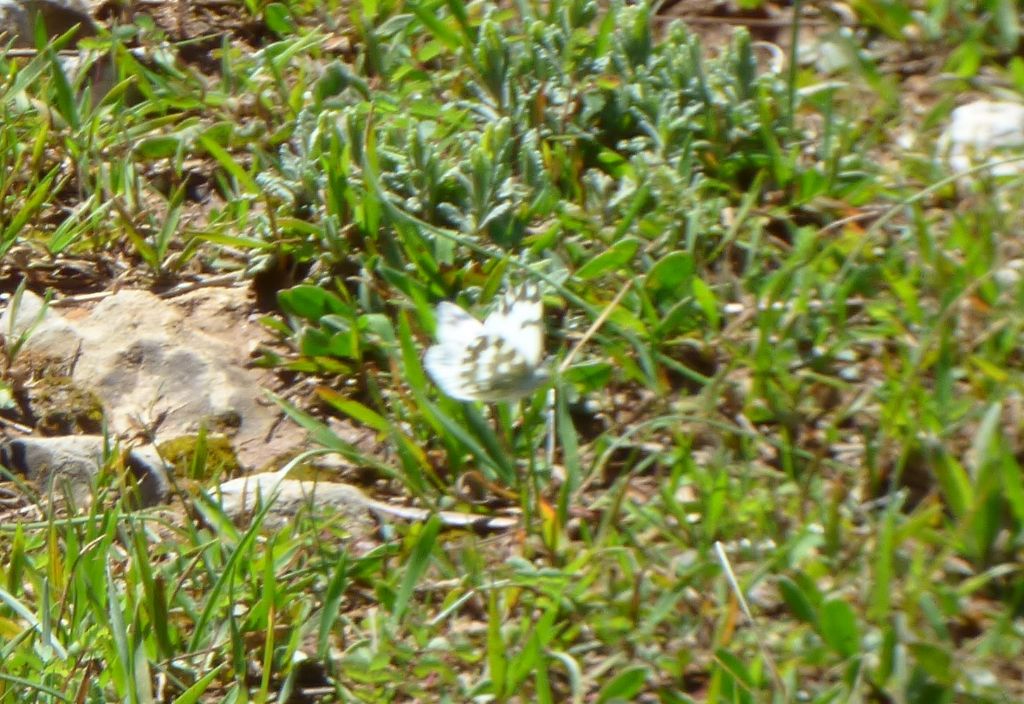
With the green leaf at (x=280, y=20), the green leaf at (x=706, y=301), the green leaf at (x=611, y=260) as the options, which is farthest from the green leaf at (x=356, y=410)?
the green leaf at (x=280, y=20)

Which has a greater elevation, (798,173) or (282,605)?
(798,173)

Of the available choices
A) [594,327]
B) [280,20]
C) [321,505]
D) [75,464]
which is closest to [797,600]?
[594,327]

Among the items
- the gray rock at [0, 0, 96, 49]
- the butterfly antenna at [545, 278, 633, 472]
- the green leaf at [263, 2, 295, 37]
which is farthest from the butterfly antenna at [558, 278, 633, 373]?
the gray rock at [0, 0, 96, 49]

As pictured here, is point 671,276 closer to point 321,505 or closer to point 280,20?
point 321,505

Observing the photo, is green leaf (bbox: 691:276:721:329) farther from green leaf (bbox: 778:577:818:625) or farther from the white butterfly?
green leaf (bbox: 778:577:818:625)

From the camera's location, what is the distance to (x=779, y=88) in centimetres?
277

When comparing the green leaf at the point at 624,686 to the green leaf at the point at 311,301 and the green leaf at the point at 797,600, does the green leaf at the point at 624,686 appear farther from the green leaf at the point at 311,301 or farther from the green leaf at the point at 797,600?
the green leaf at the point at 311,301

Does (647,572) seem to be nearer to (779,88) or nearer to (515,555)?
(515,555)

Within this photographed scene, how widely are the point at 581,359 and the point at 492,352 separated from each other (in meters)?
0.26

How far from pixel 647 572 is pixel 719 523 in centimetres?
14

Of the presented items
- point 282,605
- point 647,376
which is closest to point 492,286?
point 647,376

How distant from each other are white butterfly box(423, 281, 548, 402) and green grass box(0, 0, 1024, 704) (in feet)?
0.21

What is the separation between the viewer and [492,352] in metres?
2.29

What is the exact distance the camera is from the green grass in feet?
6.71
